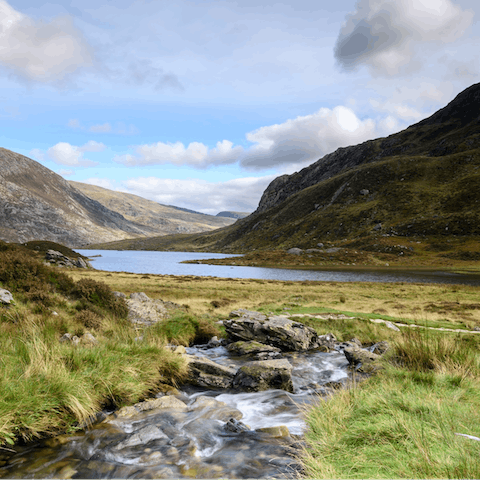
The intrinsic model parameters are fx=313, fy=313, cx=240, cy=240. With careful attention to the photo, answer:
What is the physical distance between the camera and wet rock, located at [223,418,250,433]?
285 inches

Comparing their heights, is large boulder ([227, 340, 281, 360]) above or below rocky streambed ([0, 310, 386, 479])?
below

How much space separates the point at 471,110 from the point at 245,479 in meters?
238

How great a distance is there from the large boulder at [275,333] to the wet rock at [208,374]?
4925 millimetres

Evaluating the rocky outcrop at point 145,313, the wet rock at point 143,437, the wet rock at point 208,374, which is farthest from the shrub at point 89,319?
the wet rock at point 143,437

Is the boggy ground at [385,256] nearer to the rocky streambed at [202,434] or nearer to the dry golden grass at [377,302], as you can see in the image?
the dry golden grass at [377,302]

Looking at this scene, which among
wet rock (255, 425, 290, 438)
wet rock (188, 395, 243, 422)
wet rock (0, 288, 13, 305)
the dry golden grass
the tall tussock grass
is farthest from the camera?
the dry golden grass

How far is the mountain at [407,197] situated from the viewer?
115000 mm

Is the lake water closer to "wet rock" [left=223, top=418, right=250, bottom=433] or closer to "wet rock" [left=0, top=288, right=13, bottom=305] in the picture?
"wet rock" [left=0, top=288, right=13, bottom=305]

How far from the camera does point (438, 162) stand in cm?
14488

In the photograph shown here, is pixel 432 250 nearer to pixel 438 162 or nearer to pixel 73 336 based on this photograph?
pixel 438 162

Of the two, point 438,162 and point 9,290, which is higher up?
point 438,162

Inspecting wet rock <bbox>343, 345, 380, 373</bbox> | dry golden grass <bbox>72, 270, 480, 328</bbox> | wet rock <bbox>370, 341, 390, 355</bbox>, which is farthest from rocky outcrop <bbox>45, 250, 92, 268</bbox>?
wet rock <bbox>343, 345, 380, 373</bbox>

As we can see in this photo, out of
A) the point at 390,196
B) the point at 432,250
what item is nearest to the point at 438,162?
the point at 390,196

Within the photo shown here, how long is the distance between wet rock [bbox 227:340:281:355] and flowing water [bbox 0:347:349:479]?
17.2ft
